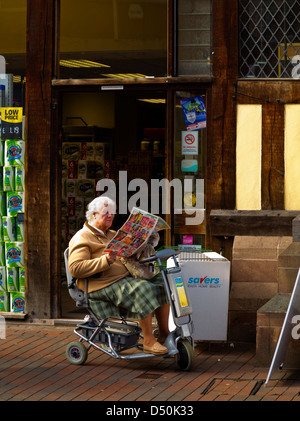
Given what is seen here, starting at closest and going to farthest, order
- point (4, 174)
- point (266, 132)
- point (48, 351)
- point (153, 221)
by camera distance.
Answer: point (153, 221) → point (48, 351) → point (266, 132) → point (4, 174)

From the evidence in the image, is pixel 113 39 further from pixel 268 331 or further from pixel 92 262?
pixel 268 331

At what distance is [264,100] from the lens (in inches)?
352

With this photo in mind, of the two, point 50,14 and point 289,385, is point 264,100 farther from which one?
point 289,385

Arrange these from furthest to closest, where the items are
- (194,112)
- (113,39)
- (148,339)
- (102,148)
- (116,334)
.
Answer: (102,148) < (113,39) < (194,112) < (116,334) < (148,339)

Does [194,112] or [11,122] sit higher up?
[194,112]

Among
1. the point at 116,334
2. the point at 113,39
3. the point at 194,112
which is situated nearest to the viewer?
the point at 116,334

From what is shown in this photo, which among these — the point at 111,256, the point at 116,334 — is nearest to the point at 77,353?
the point at 116,334

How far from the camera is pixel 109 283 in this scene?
764cm

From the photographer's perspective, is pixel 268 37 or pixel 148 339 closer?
pixel 148 339

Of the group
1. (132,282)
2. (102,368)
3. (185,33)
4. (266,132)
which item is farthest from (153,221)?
(185,33)

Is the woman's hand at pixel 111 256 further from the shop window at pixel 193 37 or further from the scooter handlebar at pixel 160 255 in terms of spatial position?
the shop window at pixel 193 37

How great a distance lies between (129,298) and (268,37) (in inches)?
130

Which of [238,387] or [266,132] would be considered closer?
[238,387]

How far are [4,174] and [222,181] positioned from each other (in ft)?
8.05
